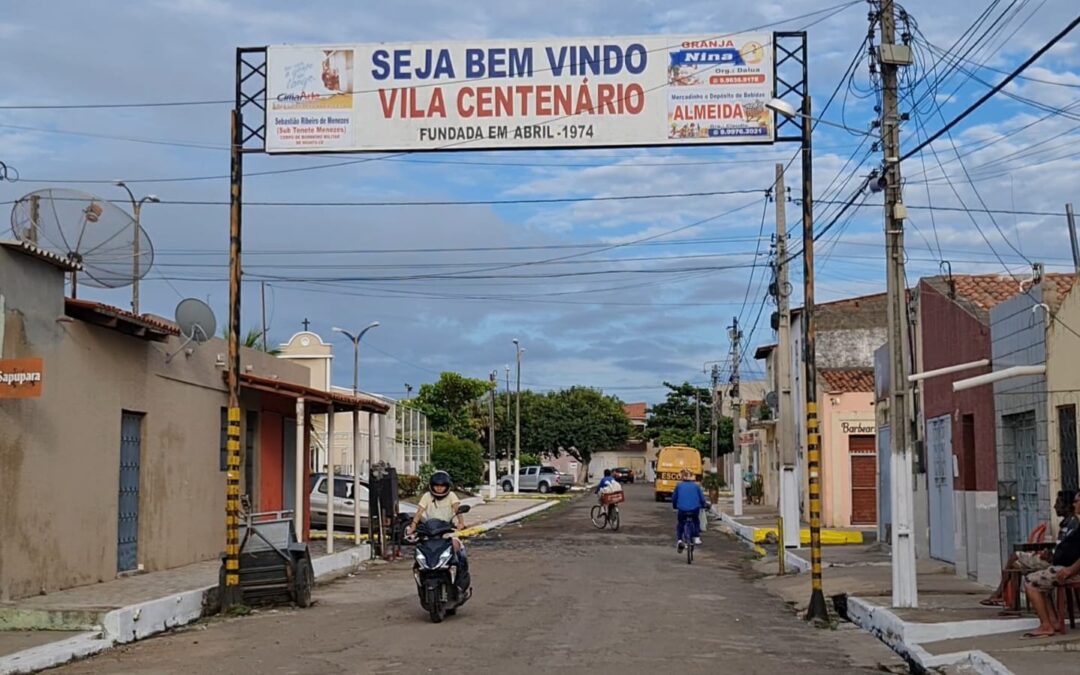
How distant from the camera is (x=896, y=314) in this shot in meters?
16.4

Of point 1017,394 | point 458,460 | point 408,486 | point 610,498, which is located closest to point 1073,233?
point 1017,394

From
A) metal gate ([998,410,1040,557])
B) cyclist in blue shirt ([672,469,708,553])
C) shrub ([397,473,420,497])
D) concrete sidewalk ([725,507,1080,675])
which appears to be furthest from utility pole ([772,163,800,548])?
shrub ([397,473,420,497])

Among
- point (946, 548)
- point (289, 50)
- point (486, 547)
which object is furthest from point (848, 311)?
point (289, 50)

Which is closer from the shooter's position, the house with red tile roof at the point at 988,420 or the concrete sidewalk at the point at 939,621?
the concrete sidewalk at the point at 939,621

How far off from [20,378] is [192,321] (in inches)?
237

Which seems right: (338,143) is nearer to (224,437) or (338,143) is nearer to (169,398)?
(169,398)

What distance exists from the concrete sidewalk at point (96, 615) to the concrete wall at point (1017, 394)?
34.9 ft

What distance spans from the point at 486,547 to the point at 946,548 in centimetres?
1137

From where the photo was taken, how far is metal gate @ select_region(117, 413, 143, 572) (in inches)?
Result: 721

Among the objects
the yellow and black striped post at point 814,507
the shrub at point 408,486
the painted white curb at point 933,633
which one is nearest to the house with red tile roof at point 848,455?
the shrub at point 408,486

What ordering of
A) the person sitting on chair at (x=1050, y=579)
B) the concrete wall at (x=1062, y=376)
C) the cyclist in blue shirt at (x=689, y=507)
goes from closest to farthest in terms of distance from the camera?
the person sitting on chair at (x=1050, y=579)
the concrete wall at (x=1062, y=376)
the cyclist in blue shirt at (x=689, y=507)

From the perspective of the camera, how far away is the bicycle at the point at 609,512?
36.5m

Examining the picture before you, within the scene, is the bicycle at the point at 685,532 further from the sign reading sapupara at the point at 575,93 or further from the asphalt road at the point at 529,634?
the sign reading sapupara at the point at 575,93

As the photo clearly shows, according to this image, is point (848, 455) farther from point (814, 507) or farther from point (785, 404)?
point (814, 507)
